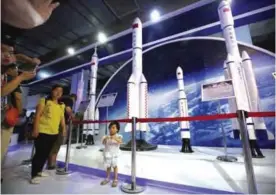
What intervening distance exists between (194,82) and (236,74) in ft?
5.72

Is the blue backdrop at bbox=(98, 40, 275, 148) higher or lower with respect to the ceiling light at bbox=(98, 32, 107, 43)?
lower

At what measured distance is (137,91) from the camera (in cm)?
400

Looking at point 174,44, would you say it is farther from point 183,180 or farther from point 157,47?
point 183,180

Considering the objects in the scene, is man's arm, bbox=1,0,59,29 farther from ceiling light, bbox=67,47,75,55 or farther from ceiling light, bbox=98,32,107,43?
ceiling light, bbox=67,47,75,55

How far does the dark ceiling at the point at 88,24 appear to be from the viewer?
15.6ft

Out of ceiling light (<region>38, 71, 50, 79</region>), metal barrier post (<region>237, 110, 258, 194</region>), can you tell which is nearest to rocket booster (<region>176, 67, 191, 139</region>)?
metal barrier post (<region>237, 110, 258, 194</region>)

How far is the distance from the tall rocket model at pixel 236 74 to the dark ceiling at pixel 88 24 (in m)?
1.20

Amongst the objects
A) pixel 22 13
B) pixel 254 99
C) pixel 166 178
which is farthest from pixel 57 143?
pixel 254 99

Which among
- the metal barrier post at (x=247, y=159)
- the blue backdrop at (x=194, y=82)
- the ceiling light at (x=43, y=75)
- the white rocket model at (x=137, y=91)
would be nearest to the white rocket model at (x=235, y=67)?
the blue backdrop at (x=194, y=82)

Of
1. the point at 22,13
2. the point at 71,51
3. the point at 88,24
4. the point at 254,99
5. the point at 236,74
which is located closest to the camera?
the point at 22,13

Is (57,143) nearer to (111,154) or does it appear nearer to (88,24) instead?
(111,154)

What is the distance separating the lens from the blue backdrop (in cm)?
391

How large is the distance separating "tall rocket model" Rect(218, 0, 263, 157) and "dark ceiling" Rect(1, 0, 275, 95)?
120 centimetres

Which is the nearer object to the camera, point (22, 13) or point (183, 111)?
point (22, 13)
